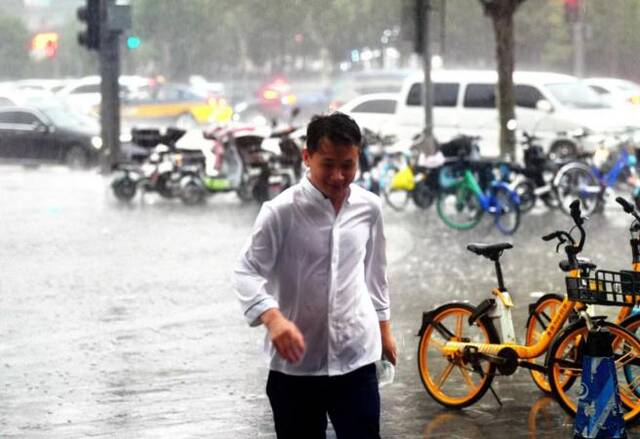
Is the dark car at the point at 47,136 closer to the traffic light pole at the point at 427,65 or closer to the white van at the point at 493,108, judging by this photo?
the white van at the point at 493,108

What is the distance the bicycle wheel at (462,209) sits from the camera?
1973 centimetres

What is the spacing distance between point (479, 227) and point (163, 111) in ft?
100

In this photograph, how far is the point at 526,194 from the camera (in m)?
21.2

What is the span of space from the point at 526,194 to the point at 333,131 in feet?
52.3

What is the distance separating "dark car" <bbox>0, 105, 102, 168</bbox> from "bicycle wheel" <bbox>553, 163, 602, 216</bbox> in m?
14.9

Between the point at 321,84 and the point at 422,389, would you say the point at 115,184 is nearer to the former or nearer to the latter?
the point at 422,389

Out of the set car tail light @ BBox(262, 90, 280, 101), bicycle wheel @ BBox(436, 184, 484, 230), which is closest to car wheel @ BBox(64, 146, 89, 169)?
bicycle wheel @ BBox(436, 184, 484, 230)

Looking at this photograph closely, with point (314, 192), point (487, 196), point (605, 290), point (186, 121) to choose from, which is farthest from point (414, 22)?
point (186, 121)

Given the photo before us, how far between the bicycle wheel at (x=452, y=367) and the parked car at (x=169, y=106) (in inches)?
1534

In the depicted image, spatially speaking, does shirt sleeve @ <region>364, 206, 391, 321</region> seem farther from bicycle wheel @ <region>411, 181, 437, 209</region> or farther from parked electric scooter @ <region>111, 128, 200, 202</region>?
parked electric scooter @ <region>111, 128, 200, 202</region>

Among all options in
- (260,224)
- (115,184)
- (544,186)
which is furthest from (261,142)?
(260,224)

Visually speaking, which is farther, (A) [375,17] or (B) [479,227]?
(A) [375,17]

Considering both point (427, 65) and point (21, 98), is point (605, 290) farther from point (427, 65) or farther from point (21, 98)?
point (21, 98)

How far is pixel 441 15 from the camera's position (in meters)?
28.0
